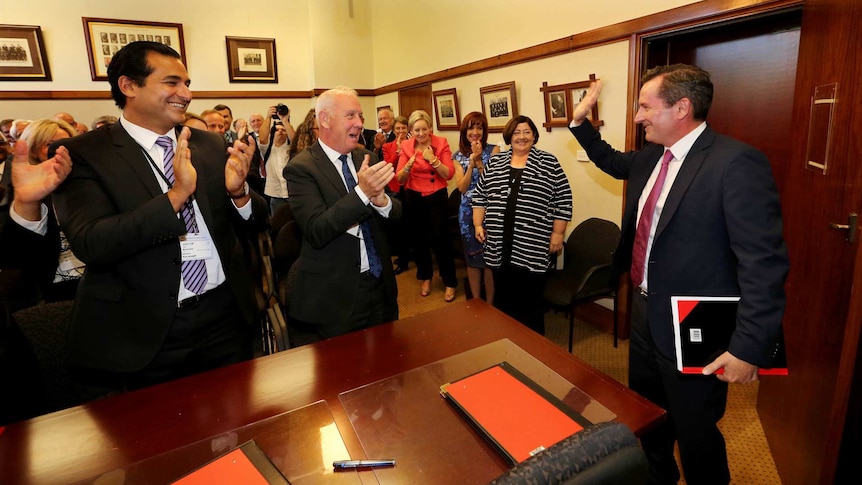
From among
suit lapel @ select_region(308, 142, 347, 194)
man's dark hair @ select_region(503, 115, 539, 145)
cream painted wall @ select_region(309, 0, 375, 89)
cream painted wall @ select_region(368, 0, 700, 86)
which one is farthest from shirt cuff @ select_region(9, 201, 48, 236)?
cream painted wall @ select_region(309, 0, 375, 89)

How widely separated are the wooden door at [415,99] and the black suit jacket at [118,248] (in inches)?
182

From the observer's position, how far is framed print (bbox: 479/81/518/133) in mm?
4227

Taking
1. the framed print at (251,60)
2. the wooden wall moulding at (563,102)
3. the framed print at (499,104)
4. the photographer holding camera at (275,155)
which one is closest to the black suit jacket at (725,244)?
the wooden wall moulding at (563,102)

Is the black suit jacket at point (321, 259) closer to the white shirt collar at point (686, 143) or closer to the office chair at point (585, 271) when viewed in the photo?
the white shirt collar at point (686, 143)

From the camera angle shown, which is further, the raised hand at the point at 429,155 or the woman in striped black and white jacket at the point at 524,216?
the raised hand at the point at 429,155

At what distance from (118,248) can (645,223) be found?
5.92 feet

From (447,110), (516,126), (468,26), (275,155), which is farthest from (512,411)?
(447,110)

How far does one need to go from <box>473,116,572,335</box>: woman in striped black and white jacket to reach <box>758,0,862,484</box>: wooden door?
119cm

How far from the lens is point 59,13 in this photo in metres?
5.53

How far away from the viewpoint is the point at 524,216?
2.86 metres

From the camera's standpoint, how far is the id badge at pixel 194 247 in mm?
1550

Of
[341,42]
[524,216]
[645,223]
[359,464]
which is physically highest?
[341,42]

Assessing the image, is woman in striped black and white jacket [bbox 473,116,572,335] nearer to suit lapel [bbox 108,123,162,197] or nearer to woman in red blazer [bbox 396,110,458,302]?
woman in red blazer [bbox 396,110,458,302]

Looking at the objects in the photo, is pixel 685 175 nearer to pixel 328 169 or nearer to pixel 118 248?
pixel 328 169
